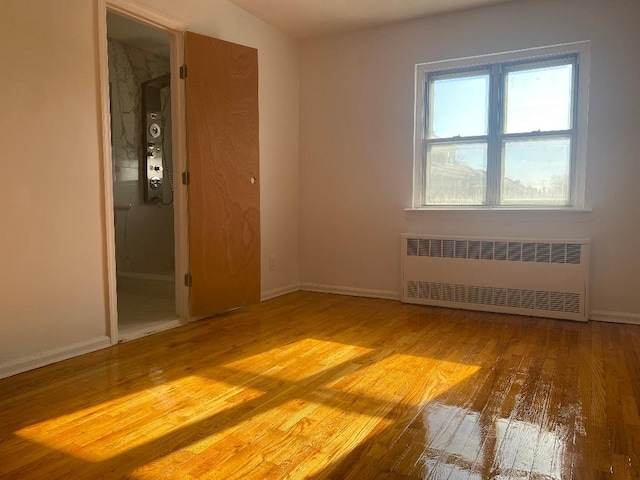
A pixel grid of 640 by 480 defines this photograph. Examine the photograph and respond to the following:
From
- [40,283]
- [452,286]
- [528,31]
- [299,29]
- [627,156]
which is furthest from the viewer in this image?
[299,29]

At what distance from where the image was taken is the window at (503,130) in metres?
3.65

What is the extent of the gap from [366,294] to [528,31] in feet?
8.54

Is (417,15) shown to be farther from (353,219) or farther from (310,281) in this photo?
(310,281)

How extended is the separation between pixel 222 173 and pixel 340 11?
5.69 ft

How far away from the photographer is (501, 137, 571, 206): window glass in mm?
3691

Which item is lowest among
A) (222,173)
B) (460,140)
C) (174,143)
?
(222,173)

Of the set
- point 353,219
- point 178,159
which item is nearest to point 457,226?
point 353,219

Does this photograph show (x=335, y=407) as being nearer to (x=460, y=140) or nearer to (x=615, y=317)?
(x=615, y=317)

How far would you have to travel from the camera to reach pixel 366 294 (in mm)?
4457

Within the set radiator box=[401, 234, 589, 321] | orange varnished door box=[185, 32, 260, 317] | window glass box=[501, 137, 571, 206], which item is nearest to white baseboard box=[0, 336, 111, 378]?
orange varnished door box=[185, 32, 260, 317]

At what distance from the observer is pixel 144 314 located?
3.62 meters

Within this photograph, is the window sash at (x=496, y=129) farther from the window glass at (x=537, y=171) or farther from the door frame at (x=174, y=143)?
the door frame at (x=174, y=143)

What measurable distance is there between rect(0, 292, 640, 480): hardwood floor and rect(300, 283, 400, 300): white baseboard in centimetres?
105

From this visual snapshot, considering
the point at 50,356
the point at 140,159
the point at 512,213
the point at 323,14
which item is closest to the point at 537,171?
the point at 512,213
